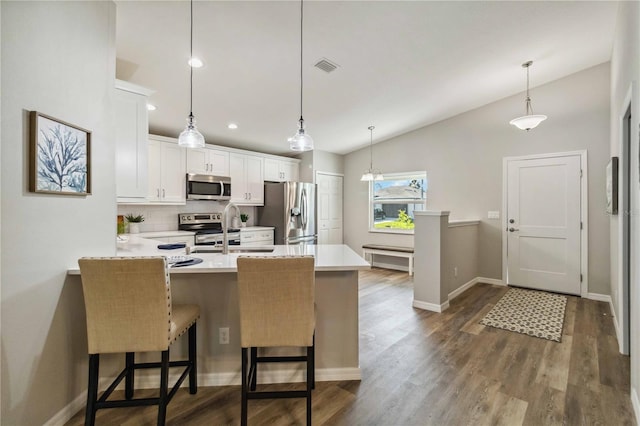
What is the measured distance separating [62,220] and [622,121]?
4256 mm

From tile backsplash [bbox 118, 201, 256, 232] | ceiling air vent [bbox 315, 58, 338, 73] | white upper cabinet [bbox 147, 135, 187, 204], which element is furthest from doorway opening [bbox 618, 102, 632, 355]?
tile backsplash [bbox 118, 201, 256, 232]

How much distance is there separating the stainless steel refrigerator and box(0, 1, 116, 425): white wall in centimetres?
338

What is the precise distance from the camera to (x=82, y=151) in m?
1.88

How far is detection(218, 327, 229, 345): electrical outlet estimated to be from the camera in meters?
2.10

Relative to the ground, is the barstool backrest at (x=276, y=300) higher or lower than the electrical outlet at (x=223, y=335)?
higher

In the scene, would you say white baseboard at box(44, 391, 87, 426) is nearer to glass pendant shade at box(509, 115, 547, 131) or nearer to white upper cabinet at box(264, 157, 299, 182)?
white upper cabinet at box(264, 157, 299, 182)

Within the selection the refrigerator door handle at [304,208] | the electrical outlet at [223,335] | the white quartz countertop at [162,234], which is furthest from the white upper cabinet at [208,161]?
the electrical outlet at [223,335]

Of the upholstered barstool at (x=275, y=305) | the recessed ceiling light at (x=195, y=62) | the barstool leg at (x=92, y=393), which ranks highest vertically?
the recessed ceiling light at (x=195, y=62)

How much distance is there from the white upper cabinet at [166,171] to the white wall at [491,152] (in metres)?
3.58

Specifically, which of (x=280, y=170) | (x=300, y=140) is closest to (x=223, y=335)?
(x=300, y=140)

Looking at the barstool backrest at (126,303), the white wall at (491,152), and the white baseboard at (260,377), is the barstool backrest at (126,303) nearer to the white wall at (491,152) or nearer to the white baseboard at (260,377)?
the white baseboard at (260,377)

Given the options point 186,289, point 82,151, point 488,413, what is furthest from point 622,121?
point 82,151

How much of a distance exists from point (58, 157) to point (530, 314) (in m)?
4.61

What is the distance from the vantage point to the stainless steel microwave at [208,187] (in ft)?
14.9
